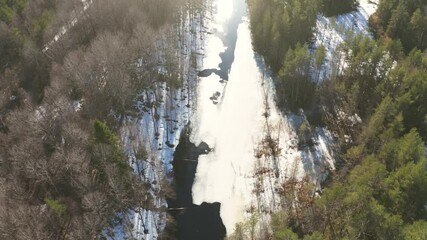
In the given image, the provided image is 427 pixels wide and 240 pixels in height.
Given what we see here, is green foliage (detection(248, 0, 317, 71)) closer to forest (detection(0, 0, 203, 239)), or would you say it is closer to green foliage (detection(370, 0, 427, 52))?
green foliage (detection(370, 0, 427, 52))

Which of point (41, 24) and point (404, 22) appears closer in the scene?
point (404, 22)

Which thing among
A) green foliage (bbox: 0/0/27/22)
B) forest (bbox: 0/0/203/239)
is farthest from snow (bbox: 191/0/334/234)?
green foliage (bbox: 0/0/27/22)

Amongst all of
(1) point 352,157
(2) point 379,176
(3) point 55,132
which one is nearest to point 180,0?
(3) point 55,132

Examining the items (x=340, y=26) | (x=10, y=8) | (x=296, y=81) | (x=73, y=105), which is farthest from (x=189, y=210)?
(x=10, y=8)

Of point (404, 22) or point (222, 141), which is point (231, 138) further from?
point (404, 22)

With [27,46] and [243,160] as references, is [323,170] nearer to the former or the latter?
[243,160]
